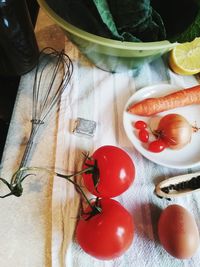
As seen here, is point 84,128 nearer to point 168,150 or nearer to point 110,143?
point 110,143

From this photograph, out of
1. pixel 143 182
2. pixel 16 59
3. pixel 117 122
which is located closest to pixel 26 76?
pixel 16 59

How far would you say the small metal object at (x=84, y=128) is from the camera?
51cm

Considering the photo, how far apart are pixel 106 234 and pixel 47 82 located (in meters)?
0.36

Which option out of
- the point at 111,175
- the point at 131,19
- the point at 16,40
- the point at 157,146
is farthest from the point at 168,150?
the point at 16,40

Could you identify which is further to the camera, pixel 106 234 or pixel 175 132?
pixel 175 132

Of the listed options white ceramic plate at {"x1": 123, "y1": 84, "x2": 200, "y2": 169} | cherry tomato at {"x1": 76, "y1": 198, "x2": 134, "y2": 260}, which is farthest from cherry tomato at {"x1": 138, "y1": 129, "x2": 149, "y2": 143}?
cherry tomato at {"x1": 76, "y1": 198, "x2": 134, "y2": 260}

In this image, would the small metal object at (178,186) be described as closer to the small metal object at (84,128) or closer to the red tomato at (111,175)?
the red tomato at (111,175)

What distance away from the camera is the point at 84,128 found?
512 mm

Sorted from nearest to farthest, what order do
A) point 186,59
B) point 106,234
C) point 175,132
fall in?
point 106,234
point 175,132
point 186,59

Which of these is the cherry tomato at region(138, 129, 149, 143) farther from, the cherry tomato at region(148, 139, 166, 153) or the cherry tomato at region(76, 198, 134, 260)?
the cherry tomato at region(76, 198, 134, 260)

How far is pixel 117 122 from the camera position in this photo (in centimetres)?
54

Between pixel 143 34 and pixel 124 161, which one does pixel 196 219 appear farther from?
pixel 143 34

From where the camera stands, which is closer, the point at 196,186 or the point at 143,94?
the point at 196,186

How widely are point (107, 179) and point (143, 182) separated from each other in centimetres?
10
